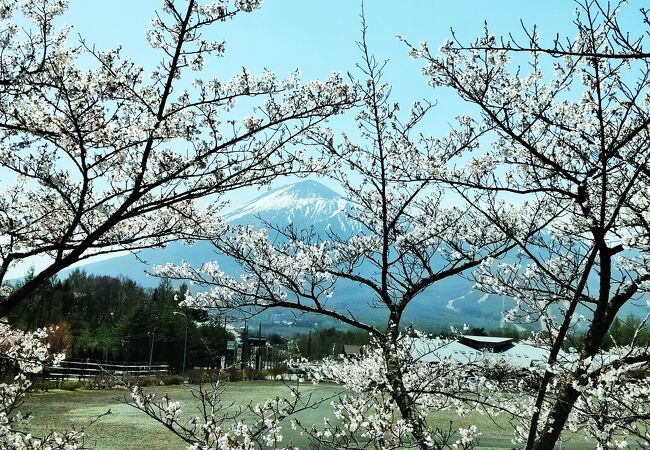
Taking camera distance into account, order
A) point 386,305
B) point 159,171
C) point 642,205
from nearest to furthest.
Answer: point 642,205, point 159,171, point 386,305

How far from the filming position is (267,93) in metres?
4.13

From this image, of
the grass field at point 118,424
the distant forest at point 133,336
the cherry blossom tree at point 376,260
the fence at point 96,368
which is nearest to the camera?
the cherry blossom tree at point 376,260

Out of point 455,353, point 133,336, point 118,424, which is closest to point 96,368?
point 133,336

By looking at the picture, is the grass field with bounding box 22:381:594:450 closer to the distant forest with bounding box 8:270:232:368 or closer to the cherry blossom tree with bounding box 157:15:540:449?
the cherry blossom tree with bounding box 157:15:540:449

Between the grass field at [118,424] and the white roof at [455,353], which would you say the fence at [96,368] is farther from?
the white roof at [455,353]

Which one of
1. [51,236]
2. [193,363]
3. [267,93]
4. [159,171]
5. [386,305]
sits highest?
[267,93]

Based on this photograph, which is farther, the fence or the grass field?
the fence

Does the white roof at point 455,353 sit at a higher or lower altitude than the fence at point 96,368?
higher

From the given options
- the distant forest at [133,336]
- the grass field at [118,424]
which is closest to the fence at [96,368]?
the distant forest at [133,336]

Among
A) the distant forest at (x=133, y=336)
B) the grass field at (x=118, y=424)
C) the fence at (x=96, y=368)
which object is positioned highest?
the distant forest at (x=133, y=336)

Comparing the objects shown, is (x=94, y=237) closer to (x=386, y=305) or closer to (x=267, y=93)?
(x=267, y=93)

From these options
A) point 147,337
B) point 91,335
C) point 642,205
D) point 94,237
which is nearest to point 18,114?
point 94,237

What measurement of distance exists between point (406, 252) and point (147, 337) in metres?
45.4

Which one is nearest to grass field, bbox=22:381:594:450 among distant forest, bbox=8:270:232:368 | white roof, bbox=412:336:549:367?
white roof, bbox=412:336:549:367
